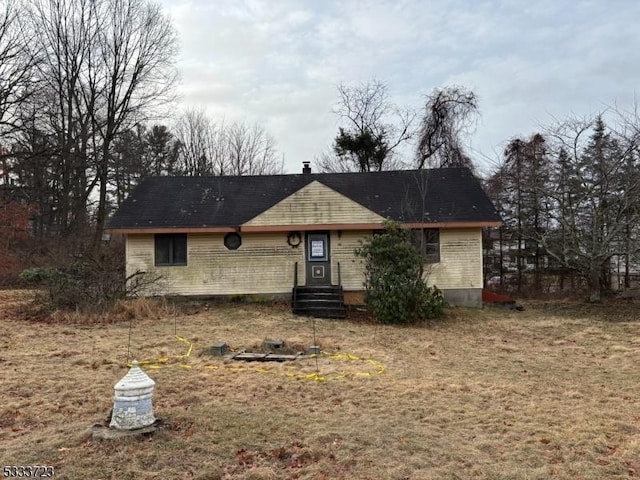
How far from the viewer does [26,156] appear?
71.3 feet

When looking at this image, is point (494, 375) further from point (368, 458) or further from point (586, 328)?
point (586, 328)

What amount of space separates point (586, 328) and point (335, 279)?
23.4 feet

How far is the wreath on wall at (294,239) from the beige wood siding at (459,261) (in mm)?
4200

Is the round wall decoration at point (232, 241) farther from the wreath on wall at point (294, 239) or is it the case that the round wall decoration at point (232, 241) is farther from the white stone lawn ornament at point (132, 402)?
the white stone lawn ornament at point (132, 402)

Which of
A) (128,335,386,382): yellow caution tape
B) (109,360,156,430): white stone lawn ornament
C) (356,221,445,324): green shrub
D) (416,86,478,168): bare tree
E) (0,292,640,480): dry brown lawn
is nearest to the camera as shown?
(0,292,640,480): dry brown lawn

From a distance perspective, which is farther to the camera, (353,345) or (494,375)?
(353,345)

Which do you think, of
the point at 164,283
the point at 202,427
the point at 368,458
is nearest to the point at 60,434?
the point at 202,427

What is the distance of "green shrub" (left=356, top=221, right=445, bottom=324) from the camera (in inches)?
495

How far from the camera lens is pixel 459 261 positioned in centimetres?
1558

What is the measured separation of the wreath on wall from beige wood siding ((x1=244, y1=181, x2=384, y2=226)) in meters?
0.43

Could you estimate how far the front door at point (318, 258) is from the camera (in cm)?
1575

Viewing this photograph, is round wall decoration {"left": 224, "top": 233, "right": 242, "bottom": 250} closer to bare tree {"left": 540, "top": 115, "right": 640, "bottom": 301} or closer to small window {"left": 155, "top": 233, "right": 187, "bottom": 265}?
small window {"left": 155, "top": 233, "right": 187, "bottom": 265}

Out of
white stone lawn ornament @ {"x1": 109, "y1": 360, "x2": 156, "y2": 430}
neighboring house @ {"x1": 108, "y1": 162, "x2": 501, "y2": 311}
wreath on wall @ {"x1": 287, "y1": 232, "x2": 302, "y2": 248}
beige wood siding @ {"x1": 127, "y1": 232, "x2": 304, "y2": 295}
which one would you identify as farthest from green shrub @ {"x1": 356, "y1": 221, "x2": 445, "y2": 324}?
white stone lawn ornament @ {"x1": 109, "y1": 360, "x2": 156, "y2": 430}

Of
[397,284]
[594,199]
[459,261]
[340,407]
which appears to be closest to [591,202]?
[594,199]
